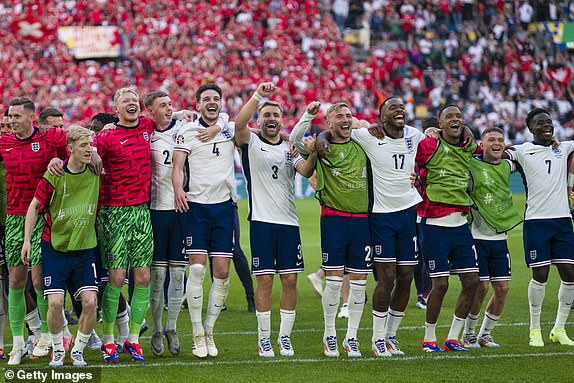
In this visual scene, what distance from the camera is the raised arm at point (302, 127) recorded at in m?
9.09

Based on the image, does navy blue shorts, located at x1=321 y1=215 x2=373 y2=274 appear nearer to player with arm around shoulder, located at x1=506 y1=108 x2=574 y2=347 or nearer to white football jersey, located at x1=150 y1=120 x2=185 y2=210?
white football jersey, located at x1=150 y1=120 x2=185 y2=210

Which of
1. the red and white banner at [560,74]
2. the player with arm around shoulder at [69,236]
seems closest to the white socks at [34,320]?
the player with arm around shoulder at [69,236]

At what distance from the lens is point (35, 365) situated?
896cm

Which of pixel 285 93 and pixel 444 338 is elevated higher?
pixel 285 93

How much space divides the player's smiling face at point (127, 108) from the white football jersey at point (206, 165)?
50 centimetres

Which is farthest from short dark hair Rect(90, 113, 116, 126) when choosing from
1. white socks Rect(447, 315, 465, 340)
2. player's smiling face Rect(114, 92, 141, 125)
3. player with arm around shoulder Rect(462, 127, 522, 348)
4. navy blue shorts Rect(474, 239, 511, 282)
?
white socks Rect(447, 315, 465, 340)

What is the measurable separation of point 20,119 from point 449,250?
14.4ft

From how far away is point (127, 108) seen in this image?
9.30m

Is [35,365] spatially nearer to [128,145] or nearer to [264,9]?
[128,145]

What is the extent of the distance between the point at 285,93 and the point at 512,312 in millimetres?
21054

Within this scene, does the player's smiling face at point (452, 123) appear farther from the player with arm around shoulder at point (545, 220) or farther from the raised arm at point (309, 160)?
the raised arm at point (309, 160)

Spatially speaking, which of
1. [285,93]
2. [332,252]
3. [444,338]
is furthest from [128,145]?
[285,93]

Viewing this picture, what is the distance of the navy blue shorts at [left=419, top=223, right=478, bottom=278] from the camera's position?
9664 millimetres

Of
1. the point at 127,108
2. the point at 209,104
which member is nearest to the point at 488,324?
the point at 209,104
